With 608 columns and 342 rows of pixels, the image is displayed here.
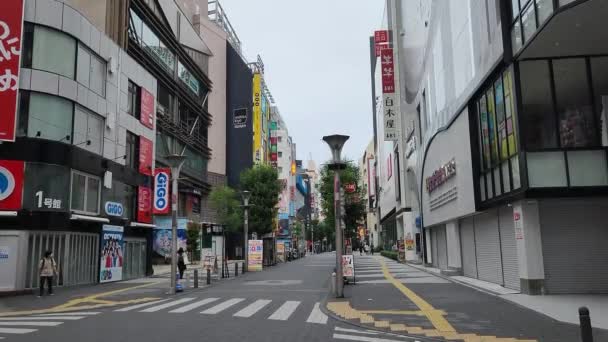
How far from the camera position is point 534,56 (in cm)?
1595

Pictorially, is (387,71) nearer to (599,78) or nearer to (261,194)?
(261,194)

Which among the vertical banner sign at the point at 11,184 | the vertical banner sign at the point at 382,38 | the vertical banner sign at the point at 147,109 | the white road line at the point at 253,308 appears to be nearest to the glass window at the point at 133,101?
the vertical banner sign at the point at 147,109

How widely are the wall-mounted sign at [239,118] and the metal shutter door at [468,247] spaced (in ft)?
132

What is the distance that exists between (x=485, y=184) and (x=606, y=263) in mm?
5258

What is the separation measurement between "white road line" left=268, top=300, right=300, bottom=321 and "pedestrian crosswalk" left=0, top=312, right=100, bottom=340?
5.19m

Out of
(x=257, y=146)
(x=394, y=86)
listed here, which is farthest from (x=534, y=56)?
(x=257, y=146)

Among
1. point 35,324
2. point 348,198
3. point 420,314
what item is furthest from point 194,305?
point 348,198

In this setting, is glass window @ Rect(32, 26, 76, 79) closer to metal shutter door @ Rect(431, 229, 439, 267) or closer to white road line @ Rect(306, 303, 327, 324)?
white road line @ Rect(306, 303, 327, 324)

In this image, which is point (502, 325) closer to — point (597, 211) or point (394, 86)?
point (597, 211)

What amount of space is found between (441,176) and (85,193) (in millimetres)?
18462

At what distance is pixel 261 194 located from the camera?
152 ft

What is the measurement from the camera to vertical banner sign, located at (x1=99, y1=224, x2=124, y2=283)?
2530 centimetres

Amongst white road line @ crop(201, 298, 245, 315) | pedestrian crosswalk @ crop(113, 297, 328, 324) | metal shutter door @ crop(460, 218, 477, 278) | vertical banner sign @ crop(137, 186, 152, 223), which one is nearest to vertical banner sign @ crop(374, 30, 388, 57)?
metal shutter door @ crop(460, 218, 477, 278)

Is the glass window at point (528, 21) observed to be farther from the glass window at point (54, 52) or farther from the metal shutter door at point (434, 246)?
the metal shutter door at point (434, 246)
